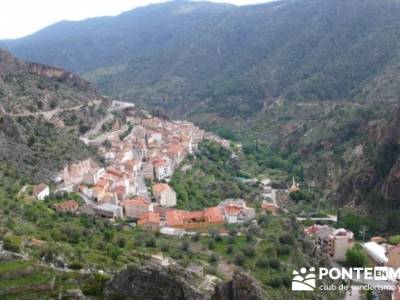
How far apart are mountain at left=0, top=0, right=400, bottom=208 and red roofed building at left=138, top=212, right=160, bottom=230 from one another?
2391cm

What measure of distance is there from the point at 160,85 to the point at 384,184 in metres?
99.9

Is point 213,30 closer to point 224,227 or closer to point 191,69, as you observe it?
point 191,69

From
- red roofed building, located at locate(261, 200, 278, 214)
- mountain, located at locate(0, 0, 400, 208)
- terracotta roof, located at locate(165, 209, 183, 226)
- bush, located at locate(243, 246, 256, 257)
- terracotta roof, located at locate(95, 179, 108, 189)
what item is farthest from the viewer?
mountain, located at locate(0, 0, 400, 208)

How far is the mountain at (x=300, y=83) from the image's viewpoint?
6700 centimetres

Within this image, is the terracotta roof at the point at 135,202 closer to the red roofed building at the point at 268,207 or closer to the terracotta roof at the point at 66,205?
the terracotta roof at the point at 66,205

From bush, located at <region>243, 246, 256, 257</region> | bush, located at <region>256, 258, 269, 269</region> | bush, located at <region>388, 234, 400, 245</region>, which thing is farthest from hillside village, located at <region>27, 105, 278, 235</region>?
bush, located at <region>388, 234, 400, 245</region>

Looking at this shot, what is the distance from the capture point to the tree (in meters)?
37.9

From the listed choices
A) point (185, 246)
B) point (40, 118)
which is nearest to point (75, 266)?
point (185, 246)

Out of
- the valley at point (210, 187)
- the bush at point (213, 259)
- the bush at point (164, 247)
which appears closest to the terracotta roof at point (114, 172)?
the valley at point (210, 187)

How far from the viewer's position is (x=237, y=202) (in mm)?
46375

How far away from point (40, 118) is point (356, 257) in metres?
31.2

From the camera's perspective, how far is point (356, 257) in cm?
3806

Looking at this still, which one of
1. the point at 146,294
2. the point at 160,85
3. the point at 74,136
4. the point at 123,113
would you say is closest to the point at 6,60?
the point at 123,113

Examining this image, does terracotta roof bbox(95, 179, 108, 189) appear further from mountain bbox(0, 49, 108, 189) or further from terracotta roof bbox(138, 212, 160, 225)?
terracotta roof bbox(138, 212, 160, 225)
